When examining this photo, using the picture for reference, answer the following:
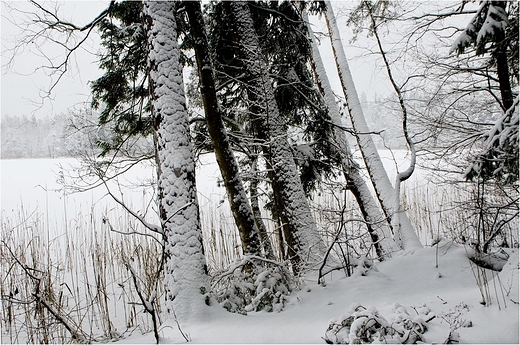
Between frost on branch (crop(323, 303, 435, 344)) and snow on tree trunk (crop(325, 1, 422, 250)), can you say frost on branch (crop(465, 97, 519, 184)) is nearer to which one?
frost on branch (crop(323, 303, 435, 344))

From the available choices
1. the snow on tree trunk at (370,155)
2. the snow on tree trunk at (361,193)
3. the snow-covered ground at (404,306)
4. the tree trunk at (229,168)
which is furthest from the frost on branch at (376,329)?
the snow on tree trunk at (361,193)

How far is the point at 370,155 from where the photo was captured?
6.00 m

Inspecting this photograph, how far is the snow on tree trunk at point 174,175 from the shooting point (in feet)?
8.39

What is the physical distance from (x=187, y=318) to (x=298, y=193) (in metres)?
2.34

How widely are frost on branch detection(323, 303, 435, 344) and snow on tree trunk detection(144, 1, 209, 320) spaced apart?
1.13 metres

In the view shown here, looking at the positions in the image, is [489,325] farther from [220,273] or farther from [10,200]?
[10,200]

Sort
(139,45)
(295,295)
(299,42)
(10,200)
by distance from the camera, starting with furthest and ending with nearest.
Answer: (10,200)
(299,42)
(139,45)
(295,295)

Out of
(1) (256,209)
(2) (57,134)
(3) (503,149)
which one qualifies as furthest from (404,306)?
(2) (57,134)

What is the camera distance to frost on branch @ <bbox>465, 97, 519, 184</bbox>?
2.03m

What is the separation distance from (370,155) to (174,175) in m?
4.33

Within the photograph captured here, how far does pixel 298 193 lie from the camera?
4336mm

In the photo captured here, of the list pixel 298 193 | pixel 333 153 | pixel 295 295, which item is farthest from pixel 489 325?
pixel 333 153

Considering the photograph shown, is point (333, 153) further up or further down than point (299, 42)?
further down

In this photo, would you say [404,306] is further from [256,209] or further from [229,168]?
[256,209]
